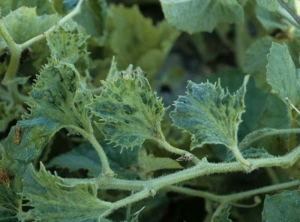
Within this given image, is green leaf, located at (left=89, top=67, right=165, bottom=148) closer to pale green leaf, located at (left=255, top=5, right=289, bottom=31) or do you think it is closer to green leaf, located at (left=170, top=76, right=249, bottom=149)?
green leaf, located at (left=170, top=76, right=249, bottom=149)

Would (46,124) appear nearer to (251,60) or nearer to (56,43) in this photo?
(56,43)

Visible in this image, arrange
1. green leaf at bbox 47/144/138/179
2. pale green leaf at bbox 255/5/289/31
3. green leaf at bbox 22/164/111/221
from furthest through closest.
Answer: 1. pale green leaf at bbox 255/5/289/31
2. green leaf at bbox 47/144/138/179
3. green leaf at bbox 22/164/111/221

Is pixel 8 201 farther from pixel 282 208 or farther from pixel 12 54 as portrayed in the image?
pixel 282 208

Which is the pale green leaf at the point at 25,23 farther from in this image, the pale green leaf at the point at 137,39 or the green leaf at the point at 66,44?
the pale green leaf at the point at 137,39

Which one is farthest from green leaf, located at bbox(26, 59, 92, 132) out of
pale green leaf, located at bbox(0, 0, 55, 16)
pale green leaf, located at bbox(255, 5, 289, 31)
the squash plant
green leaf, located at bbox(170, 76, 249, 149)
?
pale green leaf, located at bbox(255, 5, 289, 31)

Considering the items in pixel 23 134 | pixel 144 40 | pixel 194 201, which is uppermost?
pixel 23 134

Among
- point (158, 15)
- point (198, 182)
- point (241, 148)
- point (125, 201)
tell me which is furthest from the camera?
point (158, 15)

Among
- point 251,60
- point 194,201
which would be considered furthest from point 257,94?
point 194,201
